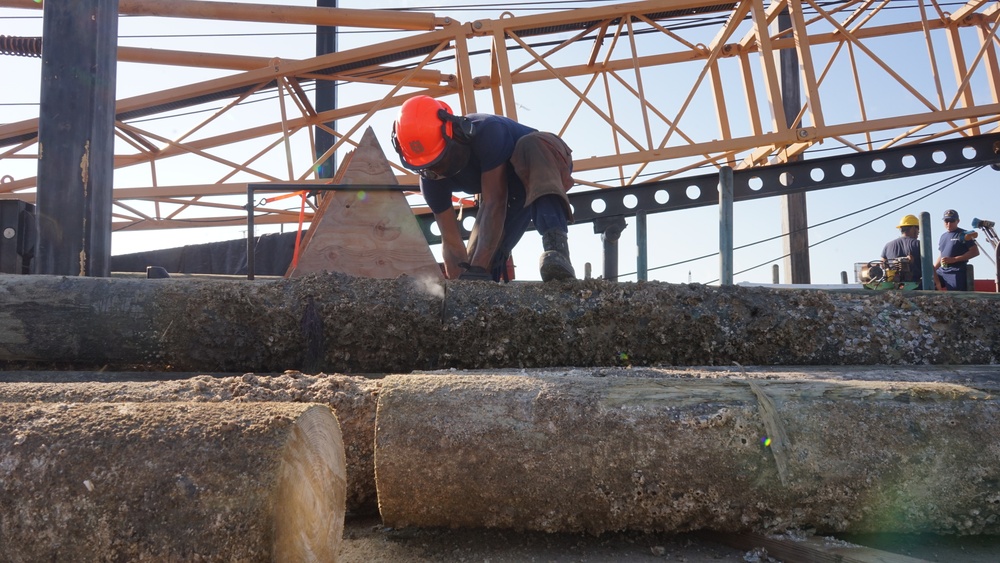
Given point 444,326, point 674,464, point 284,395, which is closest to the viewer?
point 674,464

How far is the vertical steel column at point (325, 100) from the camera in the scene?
8.46 meters

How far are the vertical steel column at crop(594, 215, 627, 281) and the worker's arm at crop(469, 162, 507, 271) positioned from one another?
2421mm

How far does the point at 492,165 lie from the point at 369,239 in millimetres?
894

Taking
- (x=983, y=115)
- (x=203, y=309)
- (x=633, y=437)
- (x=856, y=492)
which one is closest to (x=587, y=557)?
(x=633, y=437)

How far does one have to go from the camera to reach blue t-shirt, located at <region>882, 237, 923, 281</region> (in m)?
7.13

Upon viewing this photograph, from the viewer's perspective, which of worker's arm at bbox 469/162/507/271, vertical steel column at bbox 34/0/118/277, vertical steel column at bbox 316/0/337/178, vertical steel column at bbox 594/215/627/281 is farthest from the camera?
vertical steel column at bbox 316/0/337/178

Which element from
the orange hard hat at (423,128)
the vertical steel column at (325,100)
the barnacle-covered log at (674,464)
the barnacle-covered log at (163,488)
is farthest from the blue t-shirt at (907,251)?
the barnacle-covered log at (163,488)

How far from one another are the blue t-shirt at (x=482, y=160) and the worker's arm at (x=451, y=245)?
7 cm

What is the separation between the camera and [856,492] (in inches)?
77.7

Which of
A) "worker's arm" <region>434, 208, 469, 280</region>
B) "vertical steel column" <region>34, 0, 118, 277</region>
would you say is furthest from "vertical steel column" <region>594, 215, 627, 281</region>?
"vertical steel column" <region>34, 0, 118, 277</region>

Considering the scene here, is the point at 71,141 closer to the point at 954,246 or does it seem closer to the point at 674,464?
the point at 674,464

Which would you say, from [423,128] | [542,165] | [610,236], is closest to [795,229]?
[610,236]

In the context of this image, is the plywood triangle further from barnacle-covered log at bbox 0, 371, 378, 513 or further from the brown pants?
barnacle-covered log at bbox 0, 371, 378, 513

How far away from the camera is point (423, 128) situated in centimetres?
412
